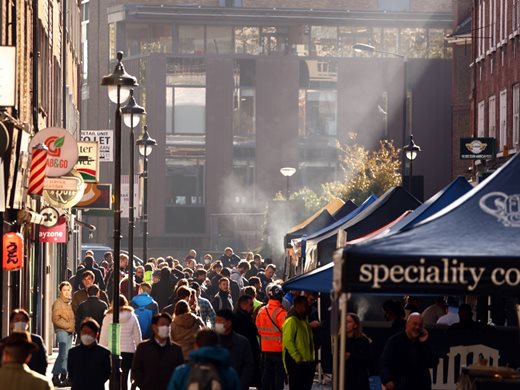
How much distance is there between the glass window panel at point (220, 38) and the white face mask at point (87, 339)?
217 ft

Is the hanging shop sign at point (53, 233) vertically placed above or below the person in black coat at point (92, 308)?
above

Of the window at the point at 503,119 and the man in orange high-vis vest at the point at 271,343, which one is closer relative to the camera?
the man in orange high-vis vest at the point at 271,343

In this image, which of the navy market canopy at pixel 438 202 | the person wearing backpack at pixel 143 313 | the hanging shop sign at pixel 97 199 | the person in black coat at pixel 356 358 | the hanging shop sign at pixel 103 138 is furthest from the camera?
the hanging shop sign at pixel 103 138

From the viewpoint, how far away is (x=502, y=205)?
13.4 m

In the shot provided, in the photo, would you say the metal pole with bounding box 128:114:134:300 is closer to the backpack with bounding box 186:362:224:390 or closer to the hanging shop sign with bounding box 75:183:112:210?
the hanging shop sign with bounding box 75:183:112:210

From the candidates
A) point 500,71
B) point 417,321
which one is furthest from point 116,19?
point 417,321

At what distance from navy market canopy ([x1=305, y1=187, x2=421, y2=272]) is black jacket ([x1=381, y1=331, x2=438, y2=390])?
982cm

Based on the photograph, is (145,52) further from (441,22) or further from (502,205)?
(502,205)

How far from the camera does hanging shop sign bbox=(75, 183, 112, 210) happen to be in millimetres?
35844

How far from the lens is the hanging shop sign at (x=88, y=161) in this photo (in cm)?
3334

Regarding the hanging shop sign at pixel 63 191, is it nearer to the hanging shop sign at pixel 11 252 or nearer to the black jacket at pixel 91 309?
the black jacket at pixel 91 309

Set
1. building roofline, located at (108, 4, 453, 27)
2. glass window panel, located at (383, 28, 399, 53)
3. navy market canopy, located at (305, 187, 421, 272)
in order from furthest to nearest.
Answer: glass window panel, located at (383, 28, 399, 53) < building roofline, located at (108, 4, 453, 27) < navy market canopy, located at (305, 187, 421, 272)

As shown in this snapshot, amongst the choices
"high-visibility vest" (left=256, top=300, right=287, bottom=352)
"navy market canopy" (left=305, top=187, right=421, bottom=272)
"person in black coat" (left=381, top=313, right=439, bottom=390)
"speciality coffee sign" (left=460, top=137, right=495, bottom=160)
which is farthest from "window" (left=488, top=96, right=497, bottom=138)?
"person in black coat" (left=381, top=313, right=439, bottom=390)

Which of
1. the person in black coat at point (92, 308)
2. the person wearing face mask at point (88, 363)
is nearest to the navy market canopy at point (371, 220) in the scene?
the person in black coat at point (92, 308)
